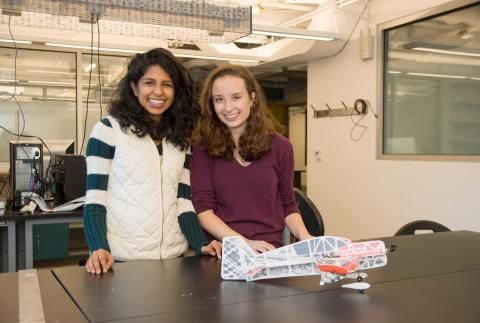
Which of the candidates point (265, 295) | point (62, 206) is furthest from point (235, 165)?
point (62, 206)

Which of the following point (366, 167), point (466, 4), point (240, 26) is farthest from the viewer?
point (366, 167)

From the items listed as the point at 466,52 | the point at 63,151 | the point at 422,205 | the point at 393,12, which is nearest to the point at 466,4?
the point at 466,52

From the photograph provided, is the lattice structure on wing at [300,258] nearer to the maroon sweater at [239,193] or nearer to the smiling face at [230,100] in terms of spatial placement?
the maroon sweater at [239,193]

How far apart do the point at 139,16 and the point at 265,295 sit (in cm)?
194

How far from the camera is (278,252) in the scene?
4.34 ft

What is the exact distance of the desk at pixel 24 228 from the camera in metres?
2.83

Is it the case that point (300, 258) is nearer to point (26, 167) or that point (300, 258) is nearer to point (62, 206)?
point (62, 206)

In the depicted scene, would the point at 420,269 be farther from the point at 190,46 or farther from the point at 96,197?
the point at 190,46

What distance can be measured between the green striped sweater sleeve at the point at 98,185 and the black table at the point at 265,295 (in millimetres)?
104

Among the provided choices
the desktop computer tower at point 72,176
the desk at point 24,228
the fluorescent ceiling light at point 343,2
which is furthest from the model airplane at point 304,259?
the fluorescent ceiling light at point 343,2

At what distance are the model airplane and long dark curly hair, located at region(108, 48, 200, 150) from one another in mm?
525

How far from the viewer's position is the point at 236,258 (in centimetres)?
135

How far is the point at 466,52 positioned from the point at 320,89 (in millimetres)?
1734

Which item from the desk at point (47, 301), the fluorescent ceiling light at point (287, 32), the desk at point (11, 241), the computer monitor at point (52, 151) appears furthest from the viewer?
the fluorescent ceiling light at point (287, 32)
